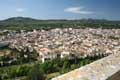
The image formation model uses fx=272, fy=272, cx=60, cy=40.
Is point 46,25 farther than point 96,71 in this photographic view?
Yes

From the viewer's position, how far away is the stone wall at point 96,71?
1745mm

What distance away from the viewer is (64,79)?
1726 mm

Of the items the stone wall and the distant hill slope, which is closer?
the stone wall

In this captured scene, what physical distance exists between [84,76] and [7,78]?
90.0ft

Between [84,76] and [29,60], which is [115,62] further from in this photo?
[29,60]

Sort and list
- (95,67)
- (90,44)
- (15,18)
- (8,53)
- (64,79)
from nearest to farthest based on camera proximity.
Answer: (64,79)
(95,67)
(8,53)
(90,44)
(15,18)

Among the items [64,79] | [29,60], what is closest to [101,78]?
[64,79]

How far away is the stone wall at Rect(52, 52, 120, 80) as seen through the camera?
5.72 feet

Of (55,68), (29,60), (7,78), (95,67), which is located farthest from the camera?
(29,60)

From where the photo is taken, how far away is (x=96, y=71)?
6.12ft

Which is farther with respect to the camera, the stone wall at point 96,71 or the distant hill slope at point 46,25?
the distant hill slope at point 46,25

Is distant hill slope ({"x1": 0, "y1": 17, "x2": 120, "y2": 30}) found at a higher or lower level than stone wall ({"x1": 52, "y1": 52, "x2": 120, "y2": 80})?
lower

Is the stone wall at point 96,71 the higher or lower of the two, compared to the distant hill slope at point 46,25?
higher

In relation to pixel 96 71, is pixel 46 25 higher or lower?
lower
